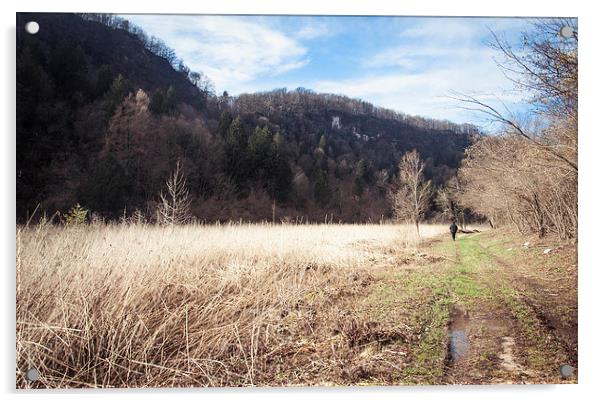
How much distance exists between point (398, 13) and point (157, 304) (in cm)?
322

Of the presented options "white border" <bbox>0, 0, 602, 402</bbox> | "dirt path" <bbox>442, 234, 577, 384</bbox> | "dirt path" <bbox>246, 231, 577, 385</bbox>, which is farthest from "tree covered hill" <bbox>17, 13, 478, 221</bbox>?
"dirt path" <bbox>442, 234, 577, 384</bbox>

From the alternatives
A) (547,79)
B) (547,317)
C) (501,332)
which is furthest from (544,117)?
(501,332)

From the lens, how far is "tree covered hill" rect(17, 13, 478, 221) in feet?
9.34

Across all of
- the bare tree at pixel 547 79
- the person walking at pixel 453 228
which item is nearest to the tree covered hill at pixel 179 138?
the bare tree at pixel 547 79

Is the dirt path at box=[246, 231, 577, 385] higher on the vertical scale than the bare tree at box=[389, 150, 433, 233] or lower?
lower

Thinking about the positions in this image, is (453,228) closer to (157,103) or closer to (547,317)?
(547,317)

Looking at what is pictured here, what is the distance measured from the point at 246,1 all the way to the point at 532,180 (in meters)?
3.21

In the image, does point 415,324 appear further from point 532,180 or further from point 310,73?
point 310,73

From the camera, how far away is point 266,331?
8.61 feet

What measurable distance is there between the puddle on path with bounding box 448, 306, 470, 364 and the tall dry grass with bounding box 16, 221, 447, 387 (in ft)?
2.83

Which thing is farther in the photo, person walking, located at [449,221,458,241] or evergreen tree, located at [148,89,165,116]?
person walking, located at [449,221,458,241]

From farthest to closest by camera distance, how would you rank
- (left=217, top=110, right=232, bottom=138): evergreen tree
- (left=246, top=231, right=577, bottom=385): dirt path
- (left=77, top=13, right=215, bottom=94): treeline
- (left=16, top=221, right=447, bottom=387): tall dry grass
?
(left=217, top=110, right=232, bottom=138): evergreen tree, (left=77, top=13, right=215, bottom=94): treeline, (left=246, top=231, right=577, bottom=385): dirt path, (left=16, top=221, right=447, bottom=387): tall dry grass

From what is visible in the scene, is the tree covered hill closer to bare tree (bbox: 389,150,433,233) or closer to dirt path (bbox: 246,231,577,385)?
bare tree (bbox: 389,150,433,233)

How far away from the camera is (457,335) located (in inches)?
107
